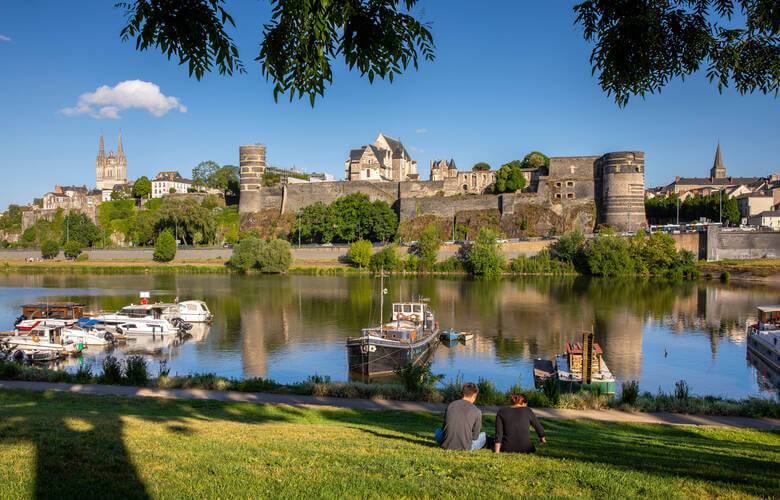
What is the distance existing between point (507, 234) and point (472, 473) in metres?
59.2

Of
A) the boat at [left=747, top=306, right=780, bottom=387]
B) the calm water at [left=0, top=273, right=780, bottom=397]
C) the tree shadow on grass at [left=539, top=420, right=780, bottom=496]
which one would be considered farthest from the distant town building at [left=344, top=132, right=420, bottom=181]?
the tree shadow on grass at [left=539, top=420, right=780, bottom=496]

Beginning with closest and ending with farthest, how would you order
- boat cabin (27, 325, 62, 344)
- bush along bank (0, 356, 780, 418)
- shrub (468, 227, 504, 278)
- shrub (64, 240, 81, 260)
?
1. bush along bank (0, 356, 780, 418)
2. boat cabin (27, 325, 62, 344)
3. shrub (468, 227, 504, 278)
4. shrub (64, 240, 81, 260)

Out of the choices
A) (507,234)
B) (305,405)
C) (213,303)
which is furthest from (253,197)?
(305,405)

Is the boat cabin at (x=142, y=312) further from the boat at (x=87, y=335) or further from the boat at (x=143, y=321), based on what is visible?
the boat at (x=87, y=335)

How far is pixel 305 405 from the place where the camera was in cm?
1142

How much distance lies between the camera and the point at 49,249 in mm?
71688

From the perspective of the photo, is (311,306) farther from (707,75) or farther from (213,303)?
(707,75)

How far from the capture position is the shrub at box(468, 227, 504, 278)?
55000 millimetres

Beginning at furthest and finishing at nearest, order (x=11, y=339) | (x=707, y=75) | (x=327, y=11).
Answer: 1. (x=11, y=339)
2. (x=707, y=75)
3. (x=327, y=11)

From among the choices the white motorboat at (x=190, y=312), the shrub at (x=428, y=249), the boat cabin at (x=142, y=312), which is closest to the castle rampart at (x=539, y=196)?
the shrub at (x=428, y=249)

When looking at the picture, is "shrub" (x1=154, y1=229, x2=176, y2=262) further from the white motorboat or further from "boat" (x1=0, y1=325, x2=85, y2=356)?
"boat" (x1=0, y1=325, x2=85, y2=356)

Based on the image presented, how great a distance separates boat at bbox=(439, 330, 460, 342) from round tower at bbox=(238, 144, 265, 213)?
52.1 meters

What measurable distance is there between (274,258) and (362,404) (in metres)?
48.3

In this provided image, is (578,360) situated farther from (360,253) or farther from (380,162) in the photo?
(380,162)
